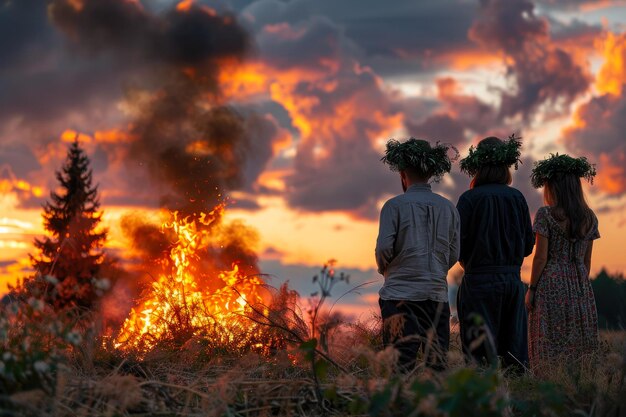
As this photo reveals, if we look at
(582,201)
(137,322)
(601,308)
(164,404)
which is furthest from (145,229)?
(164,404)

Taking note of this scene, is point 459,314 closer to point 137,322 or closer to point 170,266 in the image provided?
point 137,322

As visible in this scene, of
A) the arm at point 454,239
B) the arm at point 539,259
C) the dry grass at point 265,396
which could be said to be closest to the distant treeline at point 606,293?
the arm at point 539,259

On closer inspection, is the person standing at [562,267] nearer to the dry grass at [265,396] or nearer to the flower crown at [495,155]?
the flower crown at [495,155]

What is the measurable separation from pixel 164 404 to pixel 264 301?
348 cm

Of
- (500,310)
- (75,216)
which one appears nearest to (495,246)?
(500,310)

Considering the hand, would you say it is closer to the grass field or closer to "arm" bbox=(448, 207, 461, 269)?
"arm" bbox=(448, 207, 461, 269)

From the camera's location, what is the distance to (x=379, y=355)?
153 inches

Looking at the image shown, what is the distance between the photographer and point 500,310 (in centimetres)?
736

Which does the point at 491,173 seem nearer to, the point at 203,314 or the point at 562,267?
the point at 562,267

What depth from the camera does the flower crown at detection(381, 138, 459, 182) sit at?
251 inches

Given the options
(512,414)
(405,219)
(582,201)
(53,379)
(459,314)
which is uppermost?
(582,201)

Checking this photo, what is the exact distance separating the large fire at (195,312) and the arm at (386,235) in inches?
54.9

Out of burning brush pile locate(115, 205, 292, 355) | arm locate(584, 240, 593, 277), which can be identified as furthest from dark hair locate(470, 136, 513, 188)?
burning brush pile locate(115, 205, 292, 355)

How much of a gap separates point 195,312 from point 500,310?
117 inches
